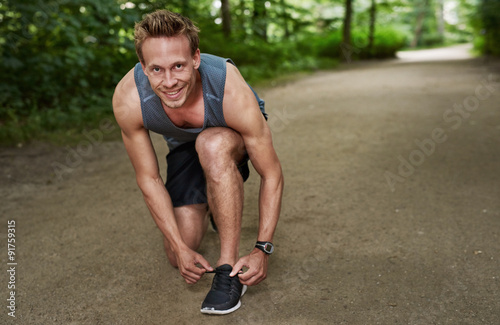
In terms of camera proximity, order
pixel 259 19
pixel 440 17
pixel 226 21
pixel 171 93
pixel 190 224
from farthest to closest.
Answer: pixel 440 17, pixel 259 19, pixel 226 21, pixel 190 224, pixel 171 93

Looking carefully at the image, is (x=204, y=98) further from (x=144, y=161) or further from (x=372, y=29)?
(x=372, y=29)

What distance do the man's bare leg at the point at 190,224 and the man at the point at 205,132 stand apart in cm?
27

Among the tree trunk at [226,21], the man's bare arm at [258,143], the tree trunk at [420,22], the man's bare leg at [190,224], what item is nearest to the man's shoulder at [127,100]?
the man's bare arm at [258,143]

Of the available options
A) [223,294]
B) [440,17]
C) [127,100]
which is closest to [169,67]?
[127,100]

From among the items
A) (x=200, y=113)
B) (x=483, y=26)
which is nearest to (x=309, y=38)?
(x=483, y=26)

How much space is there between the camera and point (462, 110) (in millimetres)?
5605

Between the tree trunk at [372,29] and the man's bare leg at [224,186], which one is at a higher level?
the man's bare leg at [224,186]

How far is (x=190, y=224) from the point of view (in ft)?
7.68

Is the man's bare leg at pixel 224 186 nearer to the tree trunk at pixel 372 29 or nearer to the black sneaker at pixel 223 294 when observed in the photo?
the black sneaker at pixel 223 294

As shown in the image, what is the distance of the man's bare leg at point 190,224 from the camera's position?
2.33 m

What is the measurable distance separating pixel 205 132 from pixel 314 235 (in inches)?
39.1

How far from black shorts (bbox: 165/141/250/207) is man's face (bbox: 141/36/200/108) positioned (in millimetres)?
535

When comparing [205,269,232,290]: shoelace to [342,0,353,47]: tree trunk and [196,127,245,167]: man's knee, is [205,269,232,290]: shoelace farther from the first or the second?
[342,0,353,47]: tree trunk

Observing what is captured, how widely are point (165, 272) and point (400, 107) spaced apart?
4727mm
